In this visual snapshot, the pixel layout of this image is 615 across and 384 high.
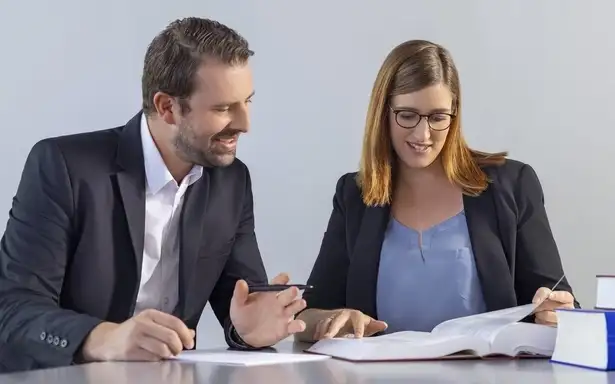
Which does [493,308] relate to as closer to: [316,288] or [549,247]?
[549,247]

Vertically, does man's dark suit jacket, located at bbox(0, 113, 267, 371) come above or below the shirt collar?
below

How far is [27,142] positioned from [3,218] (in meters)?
0.24

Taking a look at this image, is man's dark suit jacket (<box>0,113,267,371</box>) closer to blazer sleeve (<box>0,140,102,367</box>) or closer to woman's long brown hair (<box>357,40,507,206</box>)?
blazer sleeve (<box>0,140,102,367</box>)

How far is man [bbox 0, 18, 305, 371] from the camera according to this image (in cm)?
183

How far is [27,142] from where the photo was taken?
2738 millimetres

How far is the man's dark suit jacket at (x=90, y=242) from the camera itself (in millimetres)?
1797

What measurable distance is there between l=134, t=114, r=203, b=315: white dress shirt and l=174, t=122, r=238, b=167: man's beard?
5 cm

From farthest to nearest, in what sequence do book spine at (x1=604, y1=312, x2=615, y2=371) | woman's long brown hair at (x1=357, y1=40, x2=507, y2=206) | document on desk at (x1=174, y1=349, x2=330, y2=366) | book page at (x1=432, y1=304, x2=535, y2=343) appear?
woman's long brown hair at (x1=357, y1=40, x2=507, y2=206), book page at (x1=432, y1=304, x2=535, y2=343), document on desk at (x1=174, y1=349, x2=330, y2=366), book spine at (x1=604, y1=312, x2=615, y2=371)

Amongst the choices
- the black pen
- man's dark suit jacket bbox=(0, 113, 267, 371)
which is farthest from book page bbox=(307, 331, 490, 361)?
man's dark suit jacket bbox=(0, 113, 267, 371)

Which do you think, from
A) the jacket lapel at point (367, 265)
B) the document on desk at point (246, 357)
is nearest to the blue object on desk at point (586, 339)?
the document on desk at point (246, 357)

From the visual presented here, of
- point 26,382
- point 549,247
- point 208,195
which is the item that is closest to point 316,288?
point 208,195

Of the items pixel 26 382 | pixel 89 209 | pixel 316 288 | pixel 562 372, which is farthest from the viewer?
pixel 316 288

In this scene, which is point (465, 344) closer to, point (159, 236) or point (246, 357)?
point (246, 357)

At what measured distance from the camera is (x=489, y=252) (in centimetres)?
219
